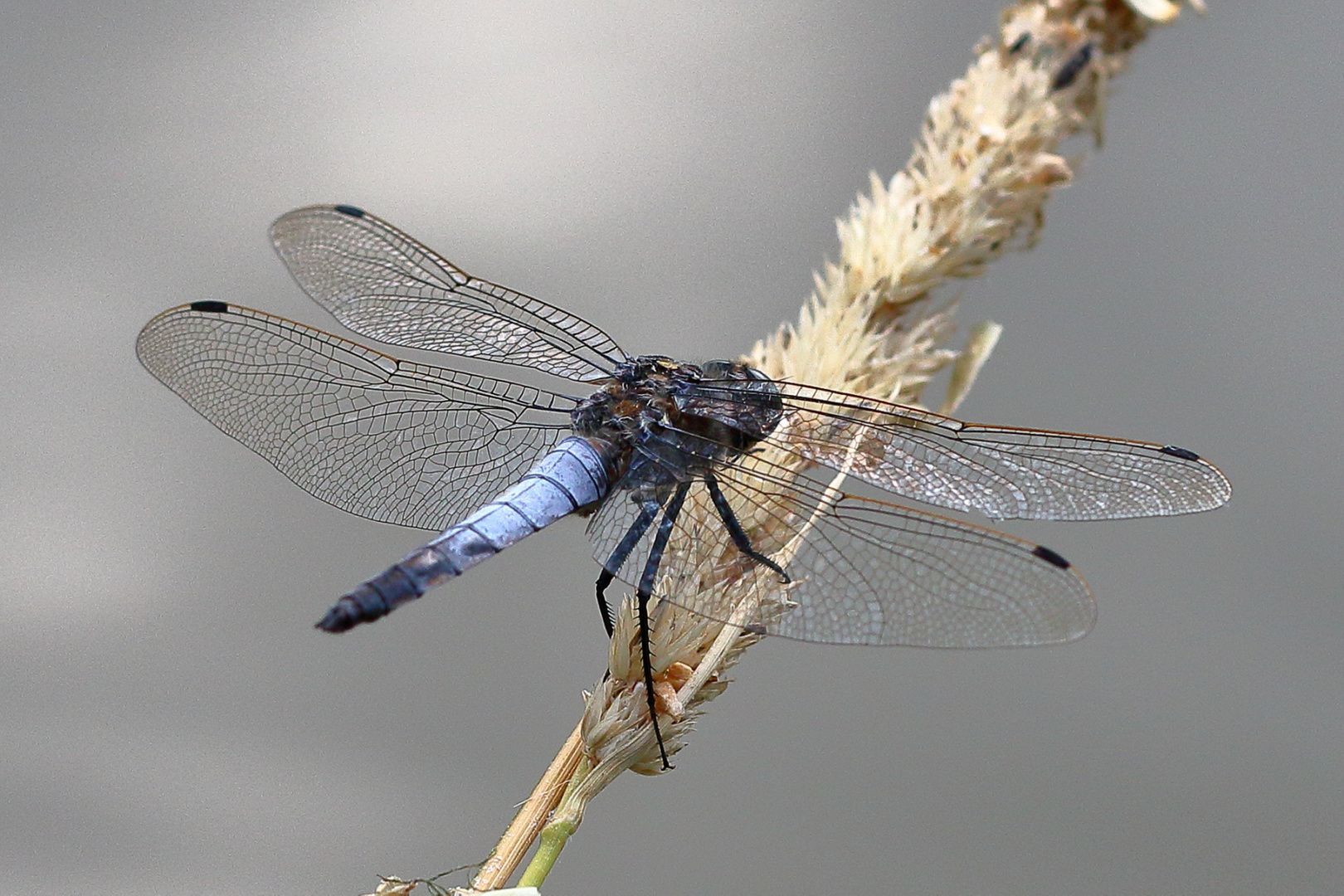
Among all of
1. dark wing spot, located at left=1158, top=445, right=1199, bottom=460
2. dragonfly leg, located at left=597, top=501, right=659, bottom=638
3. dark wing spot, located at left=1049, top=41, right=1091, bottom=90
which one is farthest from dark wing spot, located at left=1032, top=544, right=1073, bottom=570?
dark wing spot, located at left=1049, top=41, right=1091, bottom=90

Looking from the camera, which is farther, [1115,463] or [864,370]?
[864,370]

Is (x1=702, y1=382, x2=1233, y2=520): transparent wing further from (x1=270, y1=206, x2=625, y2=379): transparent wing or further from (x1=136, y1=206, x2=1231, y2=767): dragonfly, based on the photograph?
(x1=270, y1=206, x2=625, y2=379): transparent wing

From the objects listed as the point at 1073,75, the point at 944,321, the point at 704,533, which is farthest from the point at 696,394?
the point at 1073,75

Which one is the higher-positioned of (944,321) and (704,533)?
(944,321)

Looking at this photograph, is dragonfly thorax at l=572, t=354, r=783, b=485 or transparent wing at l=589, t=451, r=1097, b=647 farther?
dragonfly thorax at l=572, t=354, r=783, b=485

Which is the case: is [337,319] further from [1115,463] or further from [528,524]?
[1115,463]

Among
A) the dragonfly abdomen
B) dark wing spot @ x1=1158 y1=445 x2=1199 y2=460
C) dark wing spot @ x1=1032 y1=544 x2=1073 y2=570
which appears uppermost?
dark wing spot @ x1=1158 y1=445 x2=1199 y2=460

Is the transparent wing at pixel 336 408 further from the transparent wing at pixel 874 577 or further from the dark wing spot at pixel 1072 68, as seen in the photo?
the dark wing spot at pixel 1072 68
